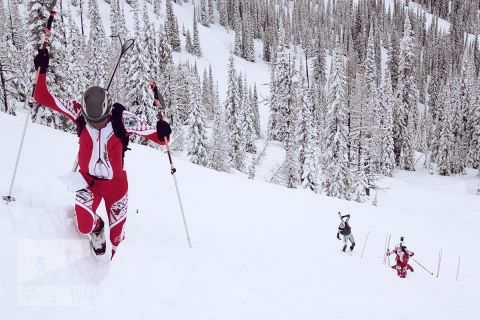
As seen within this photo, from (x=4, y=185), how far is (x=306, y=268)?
6984mm

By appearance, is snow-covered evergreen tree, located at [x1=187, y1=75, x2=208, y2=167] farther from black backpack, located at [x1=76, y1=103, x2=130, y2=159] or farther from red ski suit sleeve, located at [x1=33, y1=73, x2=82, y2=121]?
black backpack, located at [x1=76, y1=103, x2=130, y2=159]

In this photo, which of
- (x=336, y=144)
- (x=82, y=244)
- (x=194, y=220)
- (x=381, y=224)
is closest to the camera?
(x=82, y=244)

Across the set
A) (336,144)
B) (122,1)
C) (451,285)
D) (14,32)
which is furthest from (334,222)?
(122,1)

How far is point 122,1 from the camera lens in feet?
381

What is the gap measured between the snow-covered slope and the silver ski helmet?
1.92 metres

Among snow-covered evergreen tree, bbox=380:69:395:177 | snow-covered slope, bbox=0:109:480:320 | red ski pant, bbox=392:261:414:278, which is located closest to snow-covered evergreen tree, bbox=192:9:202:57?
snow-covered evergreen tree, bbox=380:69:395:177

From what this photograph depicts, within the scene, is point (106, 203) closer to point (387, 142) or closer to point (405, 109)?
point (387, 142)

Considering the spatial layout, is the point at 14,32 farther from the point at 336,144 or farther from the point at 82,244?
the point at 82,244

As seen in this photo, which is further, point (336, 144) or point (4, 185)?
point (336, 144)

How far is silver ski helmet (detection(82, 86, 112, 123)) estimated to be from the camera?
4.97 meters

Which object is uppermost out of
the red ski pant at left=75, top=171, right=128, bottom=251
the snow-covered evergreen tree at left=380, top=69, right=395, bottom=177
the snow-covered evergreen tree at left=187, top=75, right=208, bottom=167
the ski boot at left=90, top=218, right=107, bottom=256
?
the red ski pant at left=75, top=171, right=128, bottom=251

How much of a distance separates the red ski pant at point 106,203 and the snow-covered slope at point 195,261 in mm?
511

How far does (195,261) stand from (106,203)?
2.34m

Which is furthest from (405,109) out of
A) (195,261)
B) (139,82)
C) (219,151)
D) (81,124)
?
(81,124)
